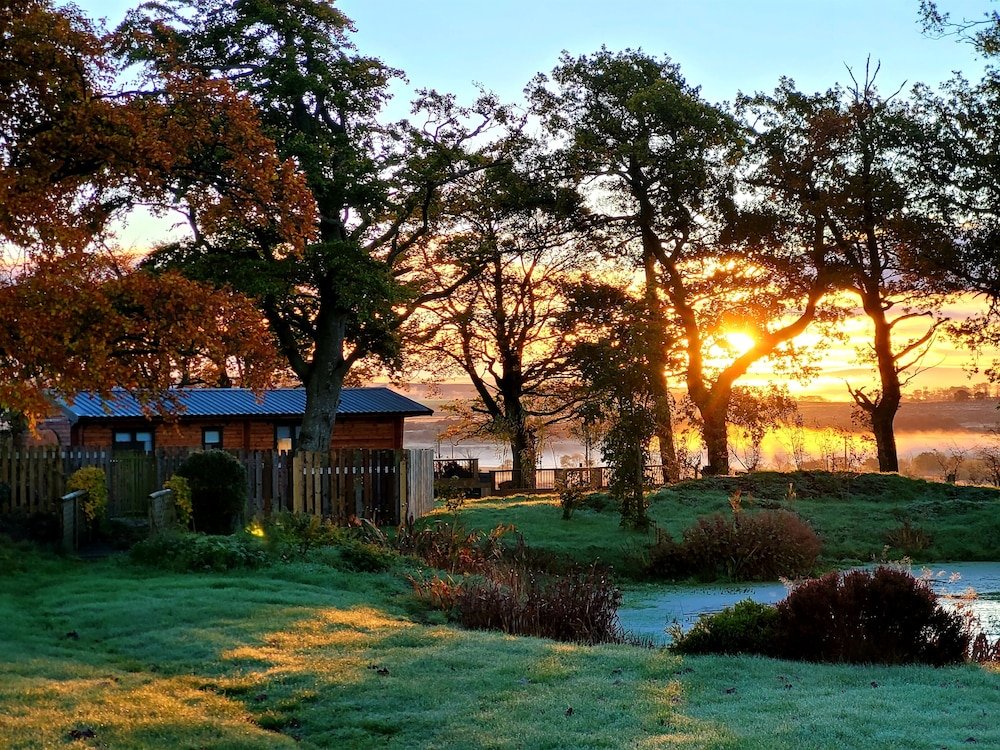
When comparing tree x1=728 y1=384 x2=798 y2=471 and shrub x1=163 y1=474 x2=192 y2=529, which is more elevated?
tree x1=728 y1=384 x2=798 y2=471

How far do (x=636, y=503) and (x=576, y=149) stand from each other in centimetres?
1914

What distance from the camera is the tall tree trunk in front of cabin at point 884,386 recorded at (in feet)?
121

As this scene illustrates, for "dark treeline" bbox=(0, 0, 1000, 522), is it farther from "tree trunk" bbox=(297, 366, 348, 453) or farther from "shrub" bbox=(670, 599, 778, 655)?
"shrub" bbox=(670, 599, 778, 655)

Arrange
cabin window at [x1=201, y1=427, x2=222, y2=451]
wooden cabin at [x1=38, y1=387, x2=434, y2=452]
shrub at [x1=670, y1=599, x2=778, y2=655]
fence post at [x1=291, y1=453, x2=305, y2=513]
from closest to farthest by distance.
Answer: shrub at [x1=670, y1=599, x2=778, y2=655] < fence post at [x1=291, y1=453, x2=305, y2=513] < wooden cabin at [x1=38, y1=387, x2=434, y2=452] < cabin window at [x1=201, y1=427, x2=222, y2=451]

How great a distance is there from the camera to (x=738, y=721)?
7188mm

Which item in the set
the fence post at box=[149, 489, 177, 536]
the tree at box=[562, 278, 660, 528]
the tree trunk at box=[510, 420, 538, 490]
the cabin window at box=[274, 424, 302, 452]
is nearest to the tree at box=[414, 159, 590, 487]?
the tree trunk at box=[510, 420, 538, 490]

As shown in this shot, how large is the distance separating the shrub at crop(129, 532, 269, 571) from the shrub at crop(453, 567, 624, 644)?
4.16 metres

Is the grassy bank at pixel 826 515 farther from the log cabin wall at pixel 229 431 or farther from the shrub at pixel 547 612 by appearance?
the log cabin wall at pixel 229 431

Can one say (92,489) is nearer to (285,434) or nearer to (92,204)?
(92,204)

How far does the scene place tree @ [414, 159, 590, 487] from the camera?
4125cm

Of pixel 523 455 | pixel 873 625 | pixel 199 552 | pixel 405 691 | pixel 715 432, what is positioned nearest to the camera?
pixel 405 691

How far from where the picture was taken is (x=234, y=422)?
3978 centimetres

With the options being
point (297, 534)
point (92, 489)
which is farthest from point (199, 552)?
point (92, 489)

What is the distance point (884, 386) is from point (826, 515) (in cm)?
1377
